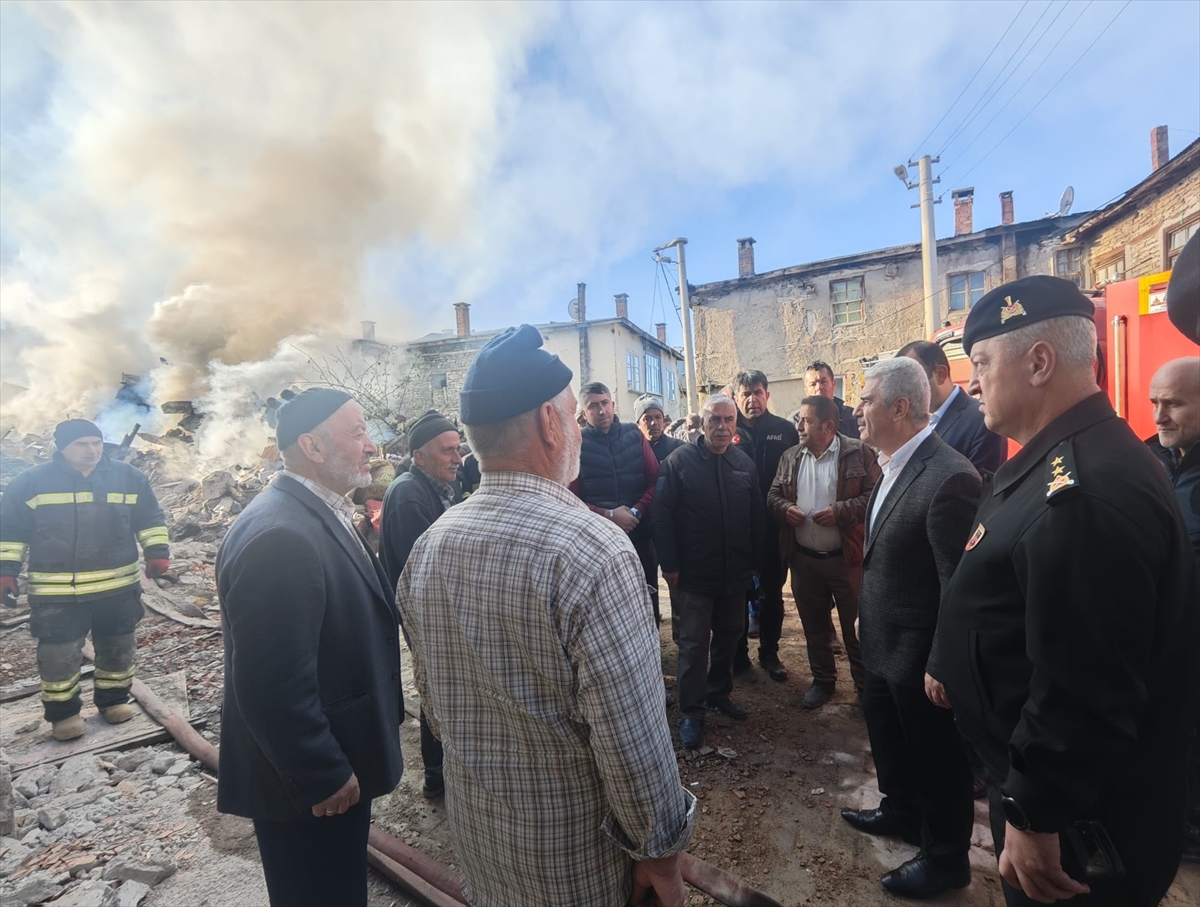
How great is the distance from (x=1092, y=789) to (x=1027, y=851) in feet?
0.78

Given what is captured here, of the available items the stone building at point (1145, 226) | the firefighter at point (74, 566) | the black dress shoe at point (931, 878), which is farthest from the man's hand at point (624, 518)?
the stone building at point (1145, 226)

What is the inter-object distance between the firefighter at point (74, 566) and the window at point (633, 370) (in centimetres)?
2492

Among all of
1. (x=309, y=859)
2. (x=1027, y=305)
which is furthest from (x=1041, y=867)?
(x=309, y=859)

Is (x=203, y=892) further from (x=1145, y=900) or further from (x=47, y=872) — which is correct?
(x=1145, y=900)

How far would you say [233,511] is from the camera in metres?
14.0

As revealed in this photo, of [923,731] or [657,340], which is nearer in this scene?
[923,731]

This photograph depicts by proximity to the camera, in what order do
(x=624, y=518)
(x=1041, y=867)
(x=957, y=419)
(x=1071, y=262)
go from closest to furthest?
1. (x=1041, y=867)
2. (x=957, y=419)
3. (x=624, y=518)
4. (x=1071, y=262)

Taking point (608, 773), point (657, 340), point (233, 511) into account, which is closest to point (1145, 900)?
point (608, 773)

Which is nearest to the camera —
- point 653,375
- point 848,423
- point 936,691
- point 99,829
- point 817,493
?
point 936,691

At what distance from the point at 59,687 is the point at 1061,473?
6.09m

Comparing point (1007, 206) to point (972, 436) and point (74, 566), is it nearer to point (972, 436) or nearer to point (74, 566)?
point (972, 436)

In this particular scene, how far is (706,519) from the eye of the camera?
12.7 ft

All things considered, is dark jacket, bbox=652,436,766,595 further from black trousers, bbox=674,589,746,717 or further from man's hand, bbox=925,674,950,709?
man's hand, bbox=925,674,950,709

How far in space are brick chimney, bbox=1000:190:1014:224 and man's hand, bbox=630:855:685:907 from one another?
23.5 meters
